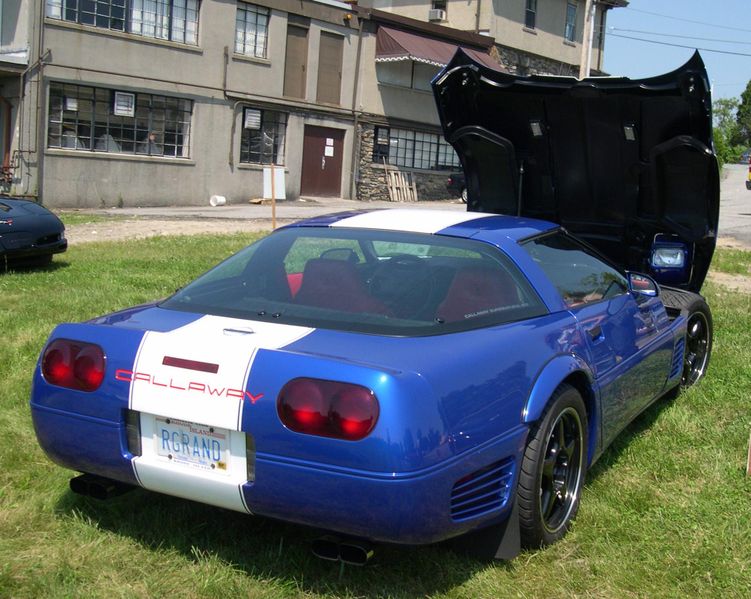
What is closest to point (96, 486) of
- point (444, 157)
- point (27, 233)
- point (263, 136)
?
point (27, 233)

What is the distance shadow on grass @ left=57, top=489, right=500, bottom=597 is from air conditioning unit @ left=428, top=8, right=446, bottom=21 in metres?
28.3

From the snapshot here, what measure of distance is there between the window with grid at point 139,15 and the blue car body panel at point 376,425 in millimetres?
18312

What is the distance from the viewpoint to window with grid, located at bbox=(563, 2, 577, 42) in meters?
33.1

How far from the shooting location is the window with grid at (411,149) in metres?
27.6

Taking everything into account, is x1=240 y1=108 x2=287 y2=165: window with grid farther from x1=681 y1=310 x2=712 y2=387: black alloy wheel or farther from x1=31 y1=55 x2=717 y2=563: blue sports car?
x1=31 y1=55 x2=717 y2=563: blue sports car

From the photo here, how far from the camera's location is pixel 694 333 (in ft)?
19.8

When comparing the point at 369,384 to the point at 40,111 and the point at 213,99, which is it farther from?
the point at 213,99

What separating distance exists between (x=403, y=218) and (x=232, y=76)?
65.2 ft

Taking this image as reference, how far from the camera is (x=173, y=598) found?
3.10 m

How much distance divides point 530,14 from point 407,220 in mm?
29161

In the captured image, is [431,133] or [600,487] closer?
[600,487]

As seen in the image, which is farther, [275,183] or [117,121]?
[117,121]

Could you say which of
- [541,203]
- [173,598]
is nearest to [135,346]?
[173,598]

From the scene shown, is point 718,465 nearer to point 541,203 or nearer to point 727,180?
point 541,203
